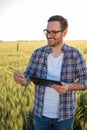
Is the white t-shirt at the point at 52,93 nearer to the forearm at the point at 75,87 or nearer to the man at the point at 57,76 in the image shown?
the man at the point at 57,76

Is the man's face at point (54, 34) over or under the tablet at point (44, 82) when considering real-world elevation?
over

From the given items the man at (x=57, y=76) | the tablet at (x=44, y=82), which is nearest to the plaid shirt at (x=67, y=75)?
the man at (x=57, y=76)

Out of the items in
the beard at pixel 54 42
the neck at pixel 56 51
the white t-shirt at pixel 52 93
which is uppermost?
the beard at pixel 54 42

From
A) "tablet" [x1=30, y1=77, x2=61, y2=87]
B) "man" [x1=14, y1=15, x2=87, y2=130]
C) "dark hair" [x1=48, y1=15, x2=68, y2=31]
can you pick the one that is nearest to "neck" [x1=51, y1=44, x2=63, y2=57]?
"man" [x1=14, y1=15, x2=87, y2=130]

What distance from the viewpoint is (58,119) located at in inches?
96.9

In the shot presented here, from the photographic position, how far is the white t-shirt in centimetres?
242

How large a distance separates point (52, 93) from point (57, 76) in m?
0.12

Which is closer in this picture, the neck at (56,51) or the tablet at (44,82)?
the tablet at (44,82)

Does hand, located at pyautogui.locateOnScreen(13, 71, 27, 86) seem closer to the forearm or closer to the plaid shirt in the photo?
the plaid shirt

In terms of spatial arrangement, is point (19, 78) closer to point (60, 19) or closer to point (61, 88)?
point (61, 88)

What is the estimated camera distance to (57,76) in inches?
97.0

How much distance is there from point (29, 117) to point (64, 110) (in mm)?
857

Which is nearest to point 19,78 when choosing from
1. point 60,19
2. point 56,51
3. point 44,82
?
point 44,82

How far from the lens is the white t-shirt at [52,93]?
2418 mm
